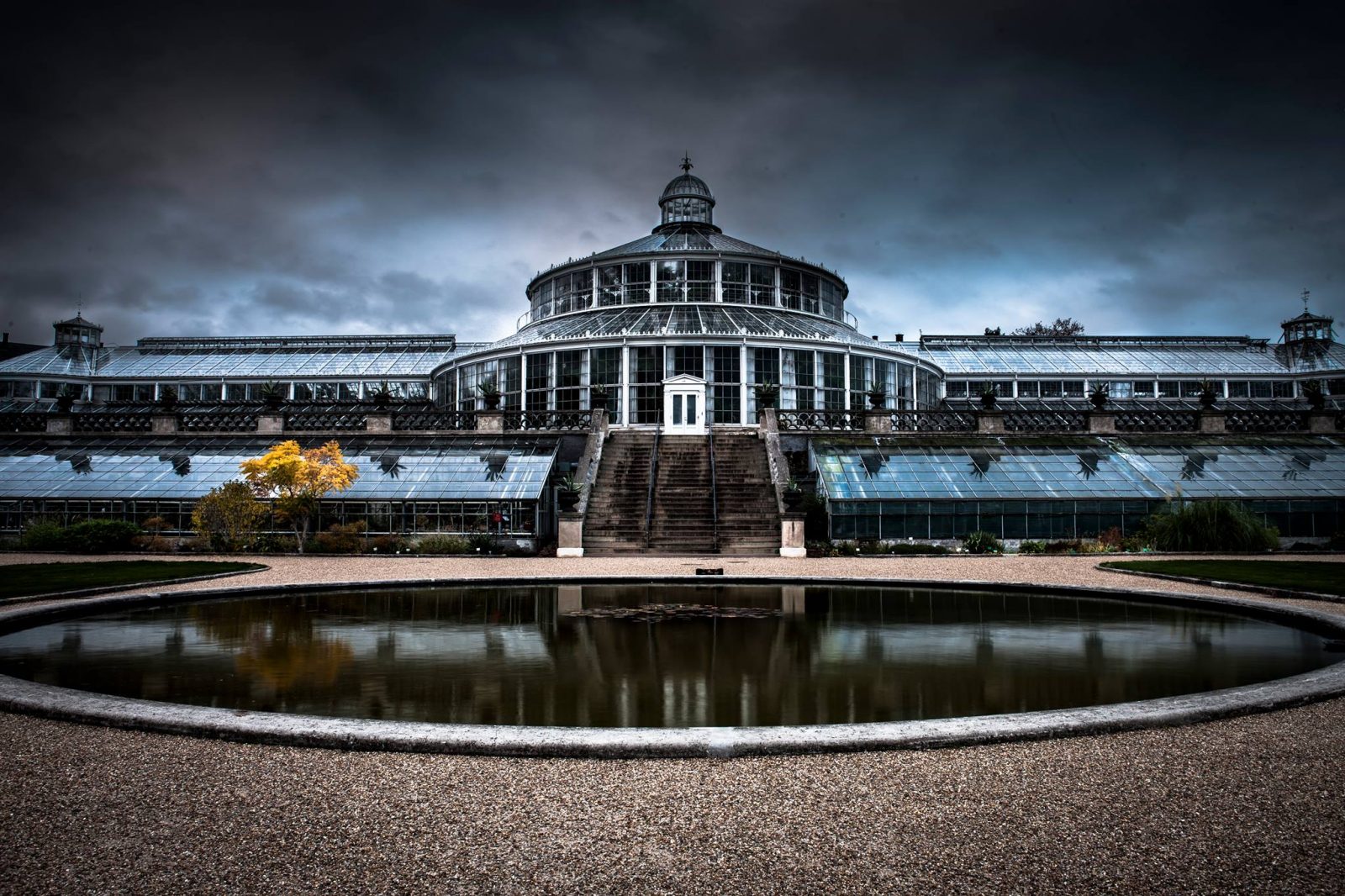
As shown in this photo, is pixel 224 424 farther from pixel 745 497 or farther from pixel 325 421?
pixel 745 497

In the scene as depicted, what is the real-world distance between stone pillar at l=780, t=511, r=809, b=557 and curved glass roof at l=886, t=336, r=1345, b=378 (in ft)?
100

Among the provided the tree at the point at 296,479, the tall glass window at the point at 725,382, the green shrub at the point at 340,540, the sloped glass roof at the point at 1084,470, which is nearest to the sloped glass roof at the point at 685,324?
the tall glass window at the point at 725,382

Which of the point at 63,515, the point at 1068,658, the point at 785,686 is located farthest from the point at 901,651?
the point at 63,515

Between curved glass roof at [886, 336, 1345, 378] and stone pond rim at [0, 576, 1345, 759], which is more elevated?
curved glass roof at [886, 336, 1345, 378]

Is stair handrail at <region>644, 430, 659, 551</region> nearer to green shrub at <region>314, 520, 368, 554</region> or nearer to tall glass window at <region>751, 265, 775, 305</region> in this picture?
green shrub at <region>314, 520, 368, 554</region>

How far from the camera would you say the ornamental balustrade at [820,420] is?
33.1m

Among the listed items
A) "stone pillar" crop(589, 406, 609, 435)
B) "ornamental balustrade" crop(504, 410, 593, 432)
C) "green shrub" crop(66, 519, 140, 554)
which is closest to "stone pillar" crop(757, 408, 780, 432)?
"stone pillar" crop(589, 406, 609, 435)

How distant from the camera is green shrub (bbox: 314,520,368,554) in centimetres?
2666

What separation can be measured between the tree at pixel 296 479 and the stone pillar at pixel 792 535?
14.1 metres

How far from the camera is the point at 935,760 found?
5.77 metres

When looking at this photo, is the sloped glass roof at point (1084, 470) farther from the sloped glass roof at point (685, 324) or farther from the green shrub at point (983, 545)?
the sloped glass roof at point (685, 324)

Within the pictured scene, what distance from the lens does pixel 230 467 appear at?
3148 centimetres

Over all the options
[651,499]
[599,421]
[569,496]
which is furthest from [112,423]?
[651,499]

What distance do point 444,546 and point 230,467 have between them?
34.4 feet
